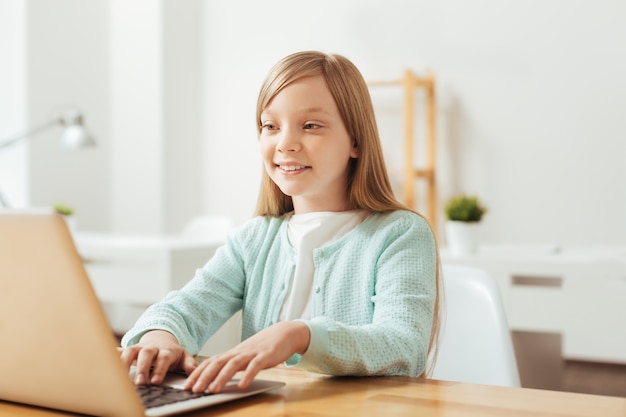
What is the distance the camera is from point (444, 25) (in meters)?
3.97

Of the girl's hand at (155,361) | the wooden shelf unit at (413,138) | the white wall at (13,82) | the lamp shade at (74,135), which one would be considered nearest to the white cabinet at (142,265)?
the lamp shade at (74,135)

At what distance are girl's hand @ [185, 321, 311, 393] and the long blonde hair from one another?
1.06 feet

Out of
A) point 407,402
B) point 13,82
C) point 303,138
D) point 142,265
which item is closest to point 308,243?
point 303,138

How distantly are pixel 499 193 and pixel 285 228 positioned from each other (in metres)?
2.91

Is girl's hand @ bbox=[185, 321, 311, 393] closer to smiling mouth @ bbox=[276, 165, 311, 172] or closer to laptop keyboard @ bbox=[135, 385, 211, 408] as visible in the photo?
laptop keyboard @ bbox=[135, 385, 211, 408]

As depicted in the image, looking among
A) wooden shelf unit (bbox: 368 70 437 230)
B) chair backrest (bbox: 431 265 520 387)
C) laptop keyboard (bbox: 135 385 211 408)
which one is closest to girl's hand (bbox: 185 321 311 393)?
laptop keyboard (bbox: 135 385 211 408)

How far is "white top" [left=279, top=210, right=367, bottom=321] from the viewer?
1080 mm

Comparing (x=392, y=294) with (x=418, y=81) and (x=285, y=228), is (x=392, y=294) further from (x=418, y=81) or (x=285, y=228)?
(x=418, y=81)

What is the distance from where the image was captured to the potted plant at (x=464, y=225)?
2846 mm

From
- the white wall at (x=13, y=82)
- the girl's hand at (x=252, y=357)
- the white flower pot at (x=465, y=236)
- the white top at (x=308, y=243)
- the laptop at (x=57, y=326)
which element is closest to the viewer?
the laptop at (x=57, y=326)

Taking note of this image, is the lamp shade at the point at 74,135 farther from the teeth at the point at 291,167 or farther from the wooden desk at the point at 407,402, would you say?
the wooden desk at the point at 407,402

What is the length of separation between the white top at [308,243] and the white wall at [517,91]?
285 cm

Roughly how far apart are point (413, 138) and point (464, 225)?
4.36 feet

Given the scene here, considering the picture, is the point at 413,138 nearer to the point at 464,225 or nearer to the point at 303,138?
the point at 464,225
